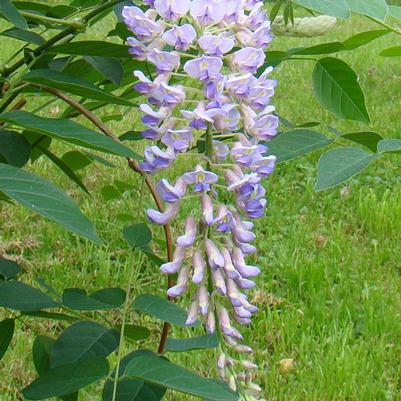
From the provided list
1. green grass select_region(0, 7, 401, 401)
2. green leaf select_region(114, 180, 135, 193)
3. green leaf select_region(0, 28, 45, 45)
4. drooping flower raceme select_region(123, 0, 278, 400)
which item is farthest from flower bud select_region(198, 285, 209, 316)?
green grass select_region(0, 7, 401, 401)

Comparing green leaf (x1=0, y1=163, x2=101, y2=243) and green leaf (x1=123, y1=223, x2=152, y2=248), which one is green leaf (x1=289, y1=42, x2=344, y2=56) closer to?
green leaf (x1=123, y1=223, x2=152, y2=248)

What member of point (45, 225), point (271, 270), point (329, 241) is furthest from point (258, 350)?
point (45, 225)

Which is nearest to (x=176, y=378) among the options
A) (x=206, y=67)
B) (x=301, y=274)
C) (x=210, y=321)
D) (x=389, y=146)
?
(x=210, y=321)

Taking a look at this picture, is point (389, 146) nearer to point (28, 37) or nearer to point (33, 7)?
point (28, 37)

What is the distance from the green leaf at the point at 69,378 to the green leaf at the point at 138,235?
182 millimetres

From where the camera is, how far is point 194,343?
38.2 inches

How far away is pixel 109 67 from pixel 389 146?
38cm

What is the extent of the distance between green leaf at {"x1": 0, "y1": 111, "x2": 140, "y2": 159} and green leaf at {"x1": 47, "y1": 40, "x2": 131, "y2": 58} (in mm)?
200

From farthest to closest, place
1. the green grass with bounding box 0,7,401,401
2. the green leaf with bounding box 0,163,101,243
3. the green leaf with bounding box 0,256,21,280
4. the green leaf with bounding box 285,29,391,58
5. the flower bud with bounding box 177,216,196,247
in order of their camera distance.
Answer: the green grass with bounding box 0,7,401,401
the green leaf with bounding box 0,256,21,280
the green leaf with bounding box 285,29,391,58
the flower bud with bounding box 177,216,196,247
the green leaf with bounding box 0,163,101,243

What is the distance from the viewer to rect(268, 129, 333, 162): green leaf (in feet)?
3.22

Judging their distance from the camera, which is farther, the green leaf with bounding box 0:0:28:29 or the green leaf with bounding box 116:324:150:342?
the green leaf with bounding box 116:324:150:342

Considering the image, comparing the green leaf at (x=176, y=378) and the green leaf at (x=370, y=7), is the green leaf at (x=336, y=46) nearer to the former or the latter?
the green leaf at (x=370, y=7)

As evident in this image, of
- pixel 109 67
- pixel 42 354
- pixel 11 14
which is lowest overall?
pixel 42 354

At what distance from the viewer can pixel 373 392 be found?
2.27m
